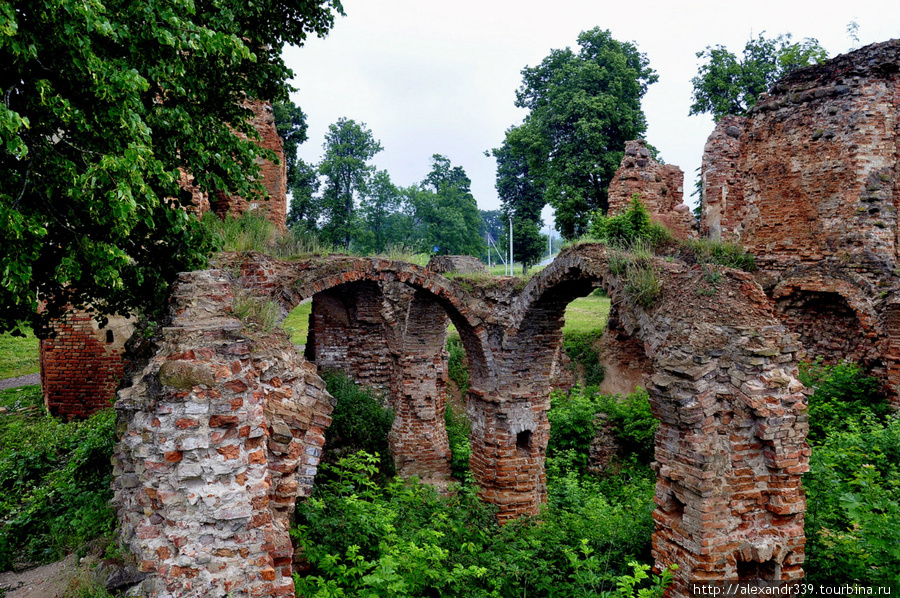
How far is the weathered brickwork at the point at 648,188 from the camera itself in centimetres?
1550

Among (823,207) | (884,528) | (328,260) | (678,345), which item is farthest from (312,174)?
(884,528)

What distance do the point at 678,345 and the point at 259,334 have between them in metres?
4.80

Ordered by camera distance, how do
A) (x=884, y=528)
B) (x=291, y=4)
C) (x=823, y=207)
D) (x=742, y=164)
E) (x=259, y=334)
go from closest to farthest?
(x=884, y=528) < (x=259, y=334) < (x=291, y=4) < (x=823, y=207) < (x=742, y=164)

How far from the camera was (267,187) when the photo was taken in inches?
557

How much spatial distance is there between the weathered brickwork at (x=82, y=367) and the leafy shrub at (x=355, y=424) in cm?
458

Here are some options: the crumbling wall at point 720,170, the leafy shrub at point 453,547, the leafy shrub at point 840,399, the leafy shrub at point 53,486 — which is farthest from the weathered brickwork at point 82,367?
the crumbling wall at point 720,170

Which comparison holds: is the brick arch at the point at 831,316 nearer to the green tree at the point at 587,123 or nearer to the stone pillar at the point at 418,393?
the stone pillar at the point at 418,393

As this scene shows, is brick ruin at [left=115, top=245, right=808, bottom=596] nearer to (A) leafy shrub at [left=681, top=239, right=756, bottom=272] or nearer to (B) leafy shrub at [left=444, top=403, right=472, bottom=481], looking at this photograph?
(B) leafy shrub at [left=444, top=403, right=472, bottom=481]

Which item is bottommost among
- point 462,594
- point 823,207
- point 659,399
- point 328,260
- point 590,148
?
point 462,594

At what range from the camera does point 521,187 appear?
3281 cm

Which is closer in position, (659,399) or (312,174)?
(659,399)

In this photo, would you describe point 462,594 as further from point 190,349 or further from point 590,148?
point 590,148

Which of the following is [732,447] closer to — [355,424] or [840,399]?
[840,399]

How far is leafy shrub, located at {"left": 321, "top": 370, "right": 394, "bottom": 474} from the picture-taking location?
1268cm
